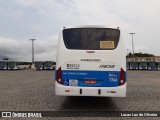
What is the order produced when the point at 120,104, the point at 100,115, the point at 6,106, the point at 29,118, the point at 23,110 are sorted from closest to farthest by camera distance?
the point at 29,118 → the point at 100,115 → the point at 23,110 → the point at 6,106 → the point at 120,104

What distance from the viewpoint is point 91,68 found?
9.78 metres

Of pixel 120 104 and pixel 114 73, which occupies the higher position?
pixel 114 73

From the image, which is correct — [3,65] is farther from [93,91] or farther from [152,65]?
[93,91]

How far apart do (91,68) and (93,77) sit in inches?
12.4

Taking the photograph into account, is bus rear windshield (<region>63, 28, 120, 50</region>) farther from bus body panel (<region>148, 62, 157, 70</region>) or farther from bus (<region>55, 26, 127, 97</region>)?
bus body panel (<region>148, 62, 157, 70</region>)

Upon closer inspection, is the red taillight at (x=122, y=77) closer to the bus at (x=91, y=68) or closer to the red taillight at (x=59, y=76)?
the bus at (x=91, y=68)

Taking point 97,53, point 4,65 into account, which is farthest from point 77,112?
point 4,65

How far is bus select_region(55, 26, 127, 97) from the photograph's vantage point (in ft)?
31.7

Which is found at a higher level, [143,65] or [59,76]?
[59,76]

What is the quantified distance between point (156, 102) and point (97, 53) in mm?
3655

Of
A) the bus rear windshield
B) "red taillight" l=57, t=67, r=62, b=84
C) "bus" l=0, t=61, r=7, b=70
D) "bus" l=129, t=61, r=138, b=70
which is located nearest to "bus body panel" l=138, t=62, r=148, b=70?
"bus" l=129, t=61, r=138, b=70

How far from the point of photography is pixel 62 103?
37.0 feet

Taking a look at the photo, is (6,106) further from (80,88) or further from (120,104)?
(120,104)

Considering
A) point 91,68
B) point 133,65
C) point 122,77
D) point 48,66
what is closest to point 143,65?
point 133,65
